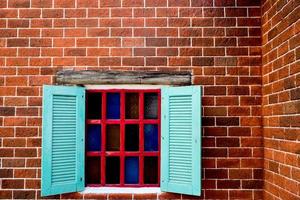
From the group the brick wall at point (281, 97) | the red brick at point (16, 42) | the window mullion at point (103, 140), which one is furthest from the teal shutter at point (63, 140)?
the brick wall at point (281, 97)

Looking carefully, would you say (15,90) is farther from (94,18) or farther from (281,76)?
(281,76)

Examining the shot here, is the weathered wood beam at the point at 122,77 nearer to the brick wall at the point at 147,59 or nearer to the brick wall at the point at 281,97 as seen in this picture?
the brick wall at the point at 147,59

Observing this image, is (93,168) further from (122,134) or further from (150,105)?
(150,105)

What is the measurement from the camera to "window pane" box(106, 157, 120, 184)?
13.9 ft

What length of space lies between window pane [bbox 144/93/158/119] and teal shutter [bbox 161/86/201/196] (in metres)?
0.19

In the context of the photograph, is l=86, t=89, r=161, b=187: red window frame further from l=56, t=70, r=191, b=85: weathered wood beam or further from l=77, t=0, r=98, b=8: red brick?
l=77, t=0, r=98, b=8: red brick

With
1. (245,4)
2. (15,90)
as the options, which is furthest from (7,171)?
(245,4)

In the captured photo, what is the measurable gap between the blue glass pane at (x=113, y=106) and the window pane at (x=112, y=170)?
20.0 inches

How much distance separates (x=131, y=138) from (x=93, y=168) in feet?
1.88

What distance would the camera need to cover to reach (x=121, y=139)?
4.22 metres

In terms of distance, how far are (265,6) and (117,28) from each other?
1.70 metres

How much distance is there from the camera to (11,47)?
4223 mm

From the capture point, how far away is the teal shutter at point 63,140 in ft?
12.9

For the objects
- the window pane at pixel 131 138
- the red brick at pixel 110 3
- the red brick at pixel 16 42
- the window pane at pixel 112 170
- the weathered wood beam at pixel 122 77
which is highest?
the red brick at pixel 110 3
